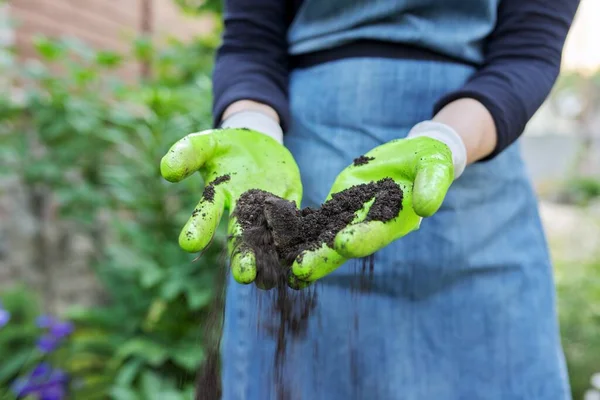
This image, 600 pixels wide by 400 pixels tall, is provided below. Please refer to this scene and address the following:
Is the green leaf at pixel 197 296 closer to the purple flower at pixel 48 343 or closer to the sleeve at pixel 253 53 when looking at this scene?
the purple flower at pixel 48 343

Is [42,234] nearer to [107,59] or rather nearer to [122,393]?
[107,59]

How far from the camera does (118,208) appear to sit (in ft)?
8.89

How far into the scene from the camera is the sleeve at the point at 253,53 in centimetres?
110

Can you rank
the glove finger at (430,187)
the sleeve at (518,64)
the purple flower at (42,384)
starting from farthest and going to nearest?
the purple flower at (42,384)
the sleeve at (518,64)
the glove finger at (430,187)

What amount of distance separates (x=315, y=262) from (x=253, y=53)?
569mm

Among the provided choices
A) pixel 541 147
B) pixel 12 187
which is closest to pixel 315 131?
pixel 12 187

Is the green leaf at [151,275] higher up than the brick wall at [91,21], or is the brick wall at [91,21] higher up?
the brick wall at [91,21]

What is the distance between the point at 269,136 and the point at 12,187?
2.18m

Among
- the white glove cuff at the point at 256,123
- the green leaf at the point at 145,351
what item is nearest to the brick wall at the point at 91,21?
the green leaf at the point at 145,351

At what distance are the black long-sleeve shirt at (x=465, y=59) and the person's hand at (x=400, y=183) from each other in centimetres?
13

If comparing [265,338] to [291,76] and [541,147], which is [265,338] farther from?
[541,147]

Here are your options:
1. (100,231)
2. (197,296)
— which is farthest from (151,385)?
(100,231)

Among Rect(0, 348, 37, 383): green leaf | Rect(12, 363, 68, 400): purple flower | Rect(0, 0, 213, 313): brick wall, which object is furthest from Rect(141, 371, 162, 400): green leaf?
Rect(0, 0, 213, 313): brick wall

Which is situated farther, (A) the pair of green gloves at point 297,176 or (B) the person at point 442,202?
(B) the person at point 442,202
